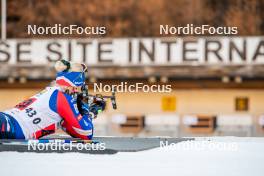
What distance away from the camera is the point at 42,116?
813 cm

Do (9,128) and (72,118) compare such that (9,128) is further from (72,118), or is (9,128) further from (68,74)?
(68,74)

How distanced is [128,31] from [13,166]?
36065 millimetres

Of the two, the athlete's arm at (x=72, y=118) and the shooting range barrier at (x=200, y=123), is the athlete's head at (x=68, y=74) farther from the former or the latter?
the shooting range barrier at (x=200, y=123)

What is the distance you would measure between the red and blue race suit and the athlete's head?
0.29 feet

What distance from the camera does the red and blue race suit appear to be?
808cm

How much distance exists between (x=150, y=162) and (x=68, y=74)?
2.58 m

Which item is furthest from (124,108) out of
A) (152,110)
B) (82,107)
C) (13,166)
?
(13,166)

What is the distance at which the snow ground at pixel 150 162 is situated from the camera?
17.2 feet

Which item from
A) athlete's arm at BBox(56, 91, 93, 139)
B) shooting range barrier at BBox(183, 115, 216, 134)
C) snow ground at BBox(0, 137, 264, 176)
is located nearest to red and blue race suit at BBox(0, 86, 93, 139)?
athlete's arm at BBox(56, 91, 93, 139)

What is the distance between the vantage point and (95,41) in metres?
22.8

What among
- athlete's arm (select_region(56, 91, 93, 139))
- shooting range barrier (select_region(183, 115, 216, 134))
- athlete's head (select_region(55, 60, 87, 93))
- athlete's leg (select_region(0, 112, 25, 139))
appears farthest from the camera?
shooting range barrier (select_region(183, 115, 216, 134))

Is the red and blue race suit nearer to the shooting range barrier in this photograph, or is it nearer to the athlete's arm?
the athlete's arm

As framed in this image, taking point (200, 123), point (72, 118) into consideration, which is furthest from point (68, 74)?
point (200, 123)

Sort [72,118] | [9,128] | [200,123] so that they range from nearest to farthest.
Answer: [9,128] → [72,118] → [200,123]
